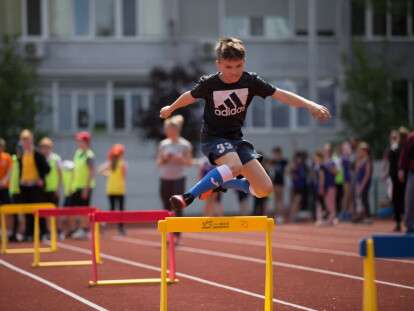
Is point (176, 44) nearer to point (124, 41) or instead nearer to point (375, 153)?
point (124, 41)

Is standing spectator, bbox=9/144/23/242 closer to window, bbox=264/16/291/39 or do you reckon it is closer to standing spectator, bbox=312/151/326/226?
standing spectator, bbox=312/151/326/226

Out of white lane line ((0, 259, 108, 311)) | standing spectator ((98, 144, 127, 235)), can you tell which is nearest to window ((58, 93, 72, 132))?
standing spectator ((98, 144, 127, 235))

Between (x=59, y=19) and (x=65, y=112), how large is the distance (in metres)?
3.71

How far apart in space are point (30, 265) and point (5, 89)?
1920 centimetres

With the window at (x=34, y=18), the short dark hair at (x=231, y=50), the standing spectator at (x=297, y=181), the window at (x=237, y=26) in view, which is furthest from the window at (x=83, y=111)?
the short dark hair at (x=231, y=50)

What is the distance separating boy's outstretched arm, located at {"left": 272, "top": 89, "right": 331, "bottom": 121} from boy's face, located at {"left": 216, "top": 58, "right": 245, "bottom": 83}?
0.43 meters

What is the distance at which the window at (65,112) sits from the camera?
38.0 metres

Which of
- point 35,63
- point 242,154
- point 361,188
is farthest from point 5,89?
point 242,154

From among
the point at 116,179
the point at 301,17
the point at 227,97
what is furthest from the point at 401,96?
the point at 227,97

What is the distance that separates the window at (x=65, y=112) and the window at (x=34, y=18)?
2.73m

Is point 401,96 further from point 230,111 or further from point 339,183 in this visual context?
point 230,111

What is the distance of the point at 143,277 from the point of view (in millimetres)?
11531

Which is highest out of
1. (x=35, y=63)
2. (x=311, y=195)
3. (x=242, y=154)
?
(x=35, y=63)

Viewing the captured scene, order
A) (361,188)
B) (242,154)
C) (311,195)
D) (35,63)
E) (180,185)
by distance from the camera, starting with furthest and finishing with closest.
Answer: (35,63) → (311,195) → (361,188) → (180,185) → (242,154)
